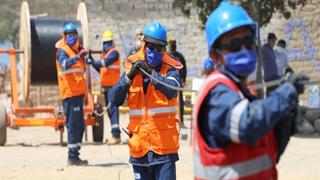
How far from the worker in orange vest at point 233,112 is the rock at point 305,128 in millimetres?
11381

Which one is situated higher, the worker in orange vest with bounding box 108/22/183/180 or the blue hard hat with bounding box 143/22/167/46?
the blue hard hat with bounding box 143/22/167/46

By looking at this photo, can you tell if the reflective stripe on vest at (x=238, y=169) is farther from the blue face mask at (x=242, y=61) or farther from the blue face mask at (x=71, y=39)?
the blue face mask at (x=71, y=39)

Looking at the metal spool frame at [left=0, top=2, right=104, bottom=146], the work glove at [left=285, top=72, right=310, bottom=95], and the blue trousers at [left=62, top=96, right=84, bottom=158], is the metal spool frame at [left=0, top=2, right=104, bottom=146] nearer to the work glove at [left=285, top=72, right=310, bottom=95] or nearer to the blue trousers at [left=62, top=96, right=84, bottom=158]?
the blue trousers at [left=62, top=96, right=84, bottom=158]

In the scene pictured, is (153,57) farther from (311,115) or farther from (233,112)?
(311,115)

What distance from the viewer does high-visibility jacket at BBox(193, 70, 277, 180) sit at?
345cm

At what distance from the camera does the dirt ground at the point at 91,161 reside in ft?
30.8

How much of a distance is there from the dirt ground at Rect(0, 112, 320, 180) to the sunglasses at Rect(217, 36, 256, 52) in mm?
5662

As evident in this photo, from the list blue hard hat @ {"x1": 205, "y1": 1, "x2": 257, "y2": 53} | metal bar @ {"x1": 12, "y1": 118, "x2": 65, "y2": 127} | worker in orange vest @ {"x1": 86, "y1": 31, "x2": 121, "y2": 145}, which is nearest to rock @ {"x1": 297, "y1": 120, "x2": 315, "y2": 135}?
worker in orange vest @ {"x1": 86, "y1": 31, "x2": 121, "y2": 145}

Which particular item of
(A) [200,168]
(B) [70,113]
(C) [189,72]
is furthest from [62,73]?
(C) [189,72]

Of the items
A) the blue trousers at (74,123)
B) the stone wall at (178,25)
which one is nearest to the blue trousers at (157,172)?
the blue trousers at (74,123)

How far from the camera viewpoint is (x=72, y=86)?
10.4m

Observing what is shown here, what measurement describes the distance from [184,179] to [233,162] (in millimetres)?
5502

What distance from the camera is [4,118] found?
505 inches

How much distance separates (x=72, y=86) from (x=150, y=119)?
4.58 meters
